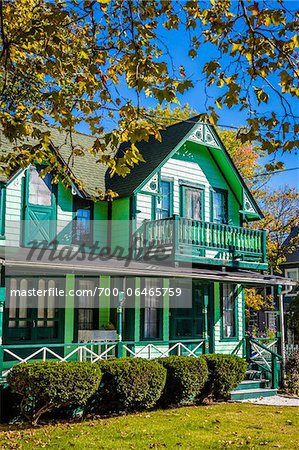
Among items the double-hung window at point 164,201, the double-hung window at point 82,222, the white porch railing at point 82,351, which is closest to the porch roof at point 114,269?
the double-hung window at point 82,222

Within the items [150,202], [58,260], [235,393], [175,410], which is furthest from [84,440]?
[150,202]

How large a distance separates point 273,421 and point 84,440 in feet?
14.8

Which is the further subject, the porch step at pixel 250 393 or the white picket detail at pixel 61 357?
the porch step at pixel 250 393

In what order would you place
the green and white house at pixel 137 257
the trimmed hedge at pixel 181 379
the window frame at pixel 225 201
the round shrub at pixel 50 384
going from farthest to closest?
1. the window frame at pixel 225 201
2. the green and white house at pixel 137 257
3. the trimmed hedge at pixel 181 379
4. the round shrub at pixel 50 384

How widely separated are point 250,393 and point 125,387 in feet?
16.7

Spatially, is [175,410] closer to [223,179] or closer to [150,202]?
[150,202]

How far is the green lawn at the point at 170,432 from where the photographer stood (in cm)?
1027

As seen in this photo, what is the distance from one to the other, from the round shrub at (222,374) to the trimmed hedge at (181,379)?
1.71ft

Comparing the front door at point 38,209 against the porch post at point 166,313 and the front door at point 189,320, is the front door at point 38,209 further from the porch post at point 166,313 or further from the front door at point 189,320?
the front door at point 189,320

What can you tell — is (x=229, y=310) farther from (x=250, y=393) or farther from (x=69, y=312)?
(x=69, y=312)

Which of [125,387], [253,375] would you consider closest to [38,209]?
[125,387]

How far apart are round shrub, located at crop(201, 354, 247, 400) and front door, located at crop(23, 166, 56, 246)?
18.2 feet

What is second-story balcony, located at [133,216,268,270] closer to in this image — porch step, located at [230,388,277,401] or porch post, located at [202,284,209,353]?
porch post, located at [202,284,209,353]

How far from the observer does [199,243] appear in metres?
18.1
